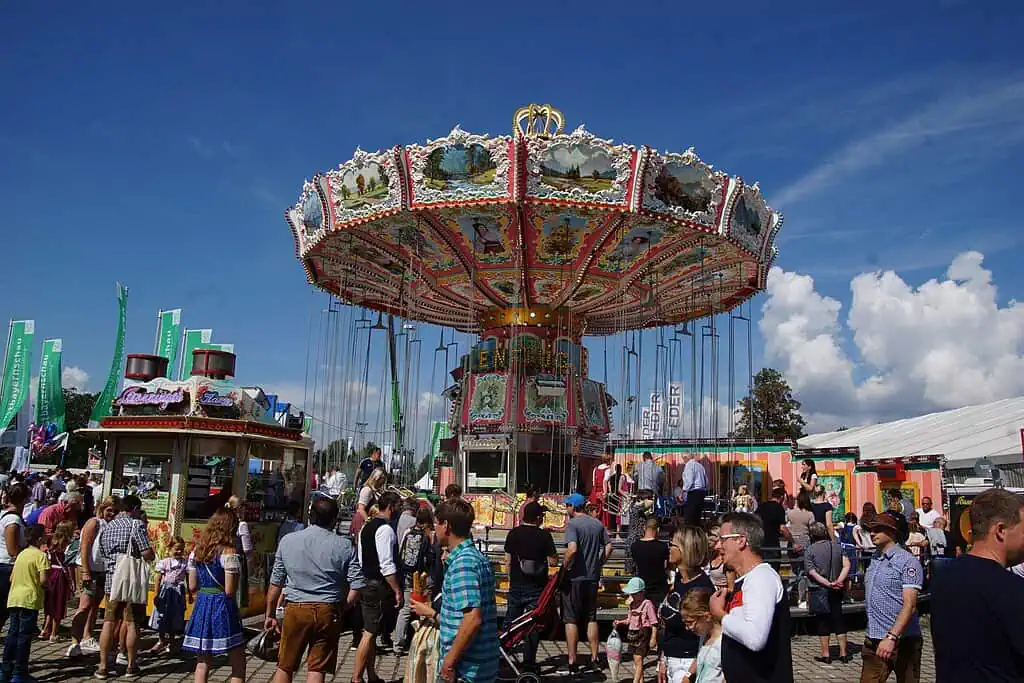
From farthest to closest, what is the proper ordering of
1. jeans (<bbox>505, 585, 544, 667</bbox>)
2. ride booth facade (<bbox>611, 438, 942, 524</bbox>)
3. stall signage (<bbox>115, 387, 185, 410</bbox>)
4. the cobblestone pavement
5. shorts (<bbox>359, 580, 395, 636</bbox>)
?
ride booth facade (<bbox>611, 438, 942, 524</bbox>) → stall signage (<bbox>115, 387, 185, 410</bbox>) → jeans (<bbox>505, 585, 544, 667</bbox>) → the cobblestone pavement → shorts (<bbox>359, 580, 395, 636</bbox>)

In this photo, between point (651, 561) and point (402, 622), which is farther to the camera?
point (402, 622)

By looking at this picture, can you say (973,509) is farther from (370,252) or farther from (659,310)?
(659,310)

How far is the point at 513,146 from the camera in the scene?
46.0ft

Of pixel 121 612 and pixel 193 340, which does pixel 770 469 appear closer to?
pixel 121 612

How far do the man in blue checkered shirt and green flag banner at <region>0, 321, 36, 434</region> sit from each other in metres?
31.0

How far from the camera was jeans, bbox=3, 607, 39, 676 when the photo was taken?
6.66 metres

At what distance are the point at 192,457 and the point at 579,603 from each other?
5987 mm

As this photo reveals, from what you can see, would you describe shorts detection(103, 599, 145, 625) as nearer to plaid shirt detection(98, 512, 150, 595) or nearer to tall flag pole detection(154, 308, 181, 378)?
plaid shirt detection(98, 512, 150, 595)

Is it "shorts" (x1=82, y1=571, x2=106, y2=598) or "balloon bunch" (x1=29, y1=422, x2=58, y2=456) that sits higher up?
"balloon bunch" (x1=29, y1=422, x2=58, y2=456)

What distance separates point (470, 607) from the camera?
4055 mm

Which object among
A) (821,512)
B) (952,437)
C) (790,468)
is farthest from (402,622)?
(952,437)

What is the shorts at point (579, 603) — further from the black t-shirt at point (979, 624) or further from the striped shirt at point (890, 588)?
the black t-shirt at point (979, 624)

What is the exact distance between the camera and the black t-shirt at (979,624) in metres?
2.98

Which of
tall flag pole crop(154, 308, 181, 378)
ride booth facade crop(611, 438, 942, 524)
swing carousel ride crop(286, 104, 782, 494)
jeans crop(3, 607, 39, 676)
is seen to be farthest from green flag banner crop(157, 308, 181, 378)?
jeans crop(3, 607, 39, 676)
